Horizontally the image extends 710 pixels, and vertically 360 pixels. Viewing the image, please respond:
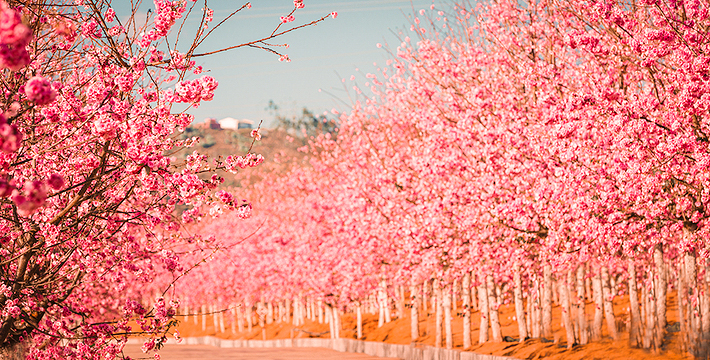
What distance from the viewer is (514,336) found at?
24281mm

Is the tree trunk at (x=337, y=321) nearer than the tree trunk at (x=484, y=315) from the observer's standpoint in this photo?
No

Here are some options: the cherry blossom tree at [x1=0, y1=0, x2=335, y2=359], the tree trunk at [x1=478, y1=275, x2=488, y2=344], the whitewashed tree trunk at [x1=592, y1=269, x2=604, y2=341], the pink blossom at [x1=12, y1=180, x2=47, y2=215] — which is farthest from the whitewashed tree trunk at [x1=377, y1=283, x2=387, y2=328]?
the pink blossom at [x1=12, y1=180, x2=47, y2=215]

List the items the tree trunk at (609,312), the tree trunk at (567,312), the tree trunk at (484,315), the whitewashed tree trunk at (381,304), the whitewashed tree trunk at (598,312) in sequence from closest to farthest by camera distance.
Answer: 1. the tree trunk at (609,312)
2. the tree trunk at (567,312)
3. the whitewashed tree trunk at (598,312)
4. the tree trunk at (484,315)
5. the whitewashed tree trunk at (381,304)

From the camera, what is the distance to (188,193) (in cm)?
698

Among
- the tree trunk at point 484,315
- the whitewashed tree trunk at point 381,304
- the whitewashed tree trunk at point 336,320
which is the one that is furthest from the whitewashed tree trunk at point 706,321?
the whitewashed tree trunk at point 336,320

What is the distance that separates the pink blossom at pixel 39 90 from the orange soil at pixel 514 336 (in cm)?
1462

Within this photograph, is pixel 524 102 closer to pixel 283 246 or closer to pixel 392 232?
pixel 392 232

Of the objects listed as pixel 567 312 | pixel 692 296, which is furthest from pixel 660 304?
pixel 567 312

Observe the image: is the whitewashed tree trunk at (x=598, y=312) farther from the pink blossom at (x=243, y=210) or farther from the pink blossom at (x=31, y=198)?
the pink blossom at (x=31, y=198)

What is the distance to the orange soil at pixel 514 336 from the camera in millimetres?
16344

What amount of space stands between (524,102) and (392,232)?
730 cm

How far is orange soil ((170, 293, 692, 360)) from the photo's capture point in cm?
1634

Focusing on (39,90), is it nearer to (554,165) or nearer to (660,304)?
(554,165)

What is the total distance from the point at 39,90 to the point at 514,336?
22805mm
